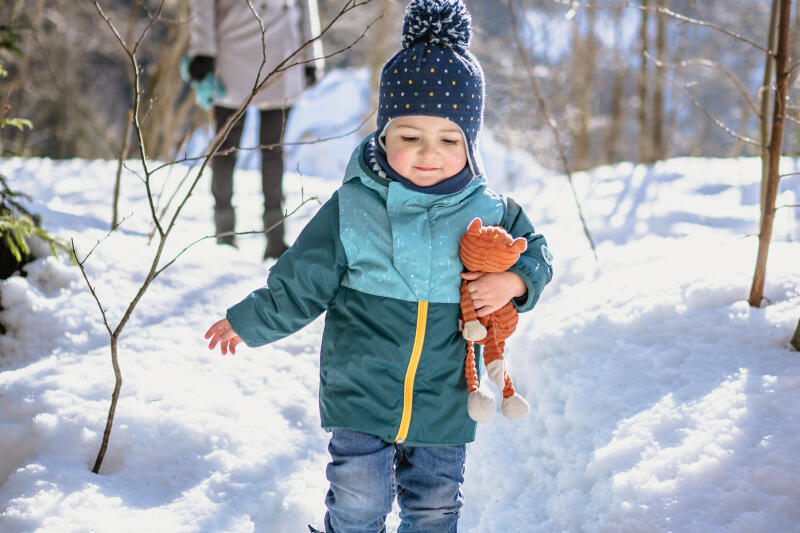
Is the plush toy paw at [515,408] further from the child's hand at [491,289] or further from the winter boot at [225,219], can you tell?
the winter boot at [225,219]

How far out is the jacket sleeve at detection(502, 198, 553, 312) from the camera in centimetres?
162

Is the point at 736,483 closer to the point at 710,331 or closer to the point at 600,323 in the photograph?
the point at 710,331

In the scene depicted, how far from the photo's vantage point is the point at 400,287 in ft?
5.22

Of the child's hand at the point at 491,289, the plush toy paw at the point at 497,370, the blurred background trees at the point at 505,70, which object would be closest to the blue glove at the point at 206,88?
the child's hand at the point at 491,289

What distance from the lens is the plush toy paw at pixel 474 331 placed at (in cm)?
156

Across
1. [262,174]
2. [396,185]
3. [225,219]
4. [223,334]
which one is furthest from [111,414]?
[262,174]

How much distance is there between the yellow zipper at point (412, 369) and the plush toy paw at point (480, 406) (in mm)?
149

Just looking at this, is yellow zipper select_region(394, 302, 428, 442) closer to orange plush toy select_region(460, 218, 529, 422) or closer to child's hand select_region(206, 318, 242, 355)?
orange plush toy select_region(460, 218, 529, 422)

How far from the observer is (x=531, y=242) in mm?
1699

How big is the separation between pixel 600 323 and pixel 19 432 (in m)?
2.09

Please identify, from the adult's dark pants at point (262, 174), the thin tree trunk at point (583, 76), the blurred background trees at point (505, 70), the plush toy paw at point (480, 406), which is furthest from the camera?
the thin tree trunk at point (583, 76)

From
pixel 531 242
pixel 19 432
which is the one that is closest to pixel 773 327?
pixel 531 242

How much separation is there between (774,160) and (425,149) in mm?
1489

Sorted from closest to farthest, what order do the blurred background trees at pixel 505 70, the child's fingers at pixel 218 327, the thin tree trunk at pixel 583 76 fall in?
the child's fingers at pixel 218 327, the blurred background trees at pixel 505 70, the thin tree trunk at pixel 583 76
